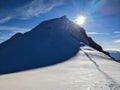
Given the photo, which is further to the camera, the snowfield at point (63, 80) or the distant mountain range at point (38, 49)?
the distant mountain range at point (38, 49)

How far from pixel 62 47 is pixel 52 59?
6184mm

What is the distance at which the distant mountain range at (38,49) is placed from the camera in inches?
822

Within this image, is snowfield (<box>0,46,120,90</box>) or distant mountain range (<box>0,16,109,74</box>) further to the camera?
distant mountain range (<box>0,16,109,74</box>)

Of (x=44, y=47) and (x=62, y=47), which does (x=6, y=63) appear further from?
(x=62, y=47)

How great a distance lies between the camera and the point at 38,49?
25656 mm

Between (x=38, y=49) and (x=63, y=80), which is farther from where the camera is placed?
(x=38, y=49)

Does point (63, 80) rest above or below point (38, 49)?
below

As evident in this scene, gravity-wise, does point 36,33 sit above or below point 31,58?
above

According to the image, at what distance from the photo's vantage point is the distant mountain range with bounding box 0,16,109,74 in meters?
20.9

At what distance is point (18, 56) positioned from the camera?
77.4 ft

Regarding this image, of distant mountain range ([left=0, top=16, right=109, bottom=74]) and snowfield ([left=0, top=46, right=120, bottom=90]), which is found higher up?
distant mountain range ([left=0, top=16, right=109, bottom=74])

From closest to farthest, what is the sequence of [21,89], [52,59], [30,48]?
1. [21,89]
2. [52,59]
3. [30,48]

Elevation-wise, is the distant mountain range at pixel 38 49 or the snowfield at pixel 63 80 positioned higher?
the distant mountain range at pixel 38 49

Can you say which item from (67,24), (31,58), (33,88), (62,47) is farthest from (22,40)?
(33,88)
